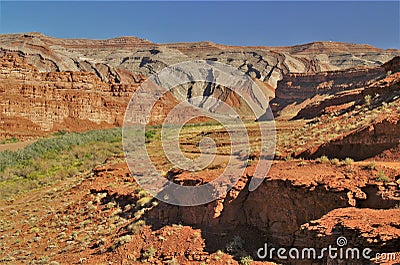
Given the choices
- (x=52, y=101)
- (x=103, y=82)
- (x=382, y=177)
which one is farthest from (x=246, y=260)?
(x=103, y=82)

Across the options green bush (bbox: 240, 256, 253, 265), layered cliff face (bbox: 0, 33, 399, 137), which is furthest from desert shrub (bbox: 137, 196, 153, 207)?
layered cliff face (bbox: 0, 33, 399, 137)

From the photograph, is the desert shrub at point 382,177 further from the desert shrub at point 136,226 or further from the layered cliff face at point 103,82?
the layered cliff face at point 103,82

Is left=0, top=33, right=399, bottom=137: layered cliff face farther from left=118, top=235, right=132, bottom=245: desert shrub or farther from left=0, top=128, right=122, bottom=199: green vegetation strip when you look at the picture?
left=118, top=235, right=132, bottom=245: desert shrub

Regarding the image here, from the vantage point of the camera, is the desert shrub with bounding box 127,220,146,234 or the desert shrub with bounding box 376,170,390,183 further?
the desert shrub with bounding box 127,220,146,234

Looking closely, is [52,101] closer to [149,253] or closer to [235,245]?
[149,253]

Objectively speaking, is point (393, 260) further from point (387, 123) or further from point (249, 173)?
point (387, 123)

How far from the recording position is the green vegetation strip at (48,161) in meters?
20.0

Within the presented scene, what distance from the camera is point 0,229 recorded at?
13117 millimetres

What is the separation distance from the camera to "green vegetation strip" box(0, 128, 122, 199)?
20.0 m

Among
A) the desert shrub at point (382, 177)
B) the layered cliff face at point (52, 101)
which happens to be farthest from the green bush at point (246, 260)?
Answer: the layered cliff face at point (52, 101)

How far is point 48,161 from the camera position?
80.0ft

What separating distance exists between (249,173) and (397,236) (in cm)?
394

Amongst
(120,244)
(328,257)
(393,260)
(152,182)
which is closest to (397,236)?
(393,260)

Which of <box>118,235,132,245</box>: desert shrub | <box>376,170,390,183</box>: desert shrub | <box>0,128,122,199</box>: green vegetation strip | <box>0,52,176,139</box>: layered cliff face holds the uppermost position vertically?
<box>0,52,176,139</box>: layered cliff face
